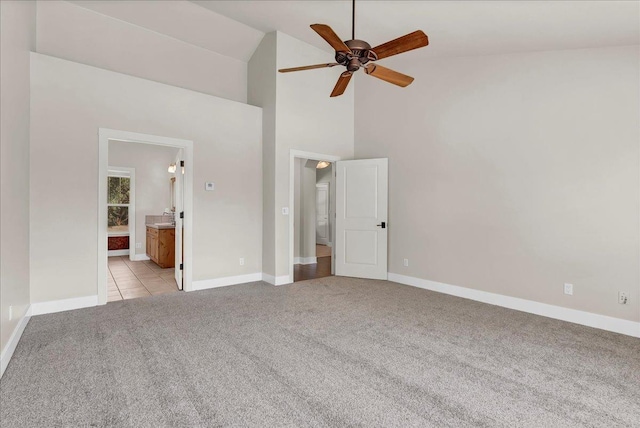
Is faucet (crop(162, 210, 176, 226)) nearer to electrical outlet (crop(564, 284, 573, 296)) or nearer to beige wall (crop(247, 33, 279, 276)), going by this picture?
beige wall (crop(247, 33, 279, 276))

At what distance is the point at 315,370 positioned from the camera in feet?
8.04

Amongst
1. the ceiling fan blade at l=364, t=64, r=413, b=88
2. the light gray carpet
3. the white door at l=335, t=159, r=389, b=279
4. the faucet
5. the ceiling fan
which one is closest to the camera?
the light gray carpet

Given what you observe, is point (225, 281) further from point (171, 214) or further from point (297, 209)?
point (171, 214)

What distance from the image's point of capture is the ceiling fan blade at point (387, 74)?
2.88 m

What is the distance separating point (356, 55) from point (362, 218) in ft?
10.6

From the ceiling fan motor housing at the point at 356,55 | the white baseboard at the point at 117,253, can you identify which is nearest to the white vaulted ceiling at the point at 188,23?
the ceiling fan motor housing at the point at 356,55

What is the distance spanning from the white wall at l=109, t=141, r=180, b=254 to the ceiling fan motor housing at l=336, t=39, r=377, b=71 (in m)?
6.14

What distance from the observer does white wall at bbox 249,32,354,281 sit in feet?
16.6

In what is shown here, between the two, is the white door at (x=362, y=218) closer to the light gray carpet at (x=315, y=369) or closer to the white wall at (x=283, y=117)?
the white wall at (x=283, y=117)

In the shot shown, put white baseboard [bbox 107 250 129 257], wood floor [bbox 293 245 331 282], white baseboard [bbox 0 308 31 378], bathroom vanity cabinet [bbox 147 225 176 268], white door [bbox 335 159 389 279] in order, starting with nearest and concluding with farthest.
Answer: white baseboard [bbox 0 308 31 378]
white door [bbox 335 159 389 279]
wood floor [bbox 293 245 331 282]
bathroom vanity cabinet [bbox 147 225 176 268]
white baseboard [bbox 107 250 129 257]

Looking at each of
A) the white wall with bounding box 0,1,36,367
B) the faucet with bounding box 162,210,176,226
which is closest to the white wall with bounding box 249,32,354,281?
the white wall with bounding box 0,1,36,367

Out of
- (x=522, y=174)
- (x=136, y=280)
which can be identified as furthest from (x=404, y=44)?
(x=136, y=280)

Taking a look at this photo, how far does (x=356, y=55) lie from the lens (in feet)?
8.95

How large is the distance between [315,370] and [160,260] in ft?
17.4
